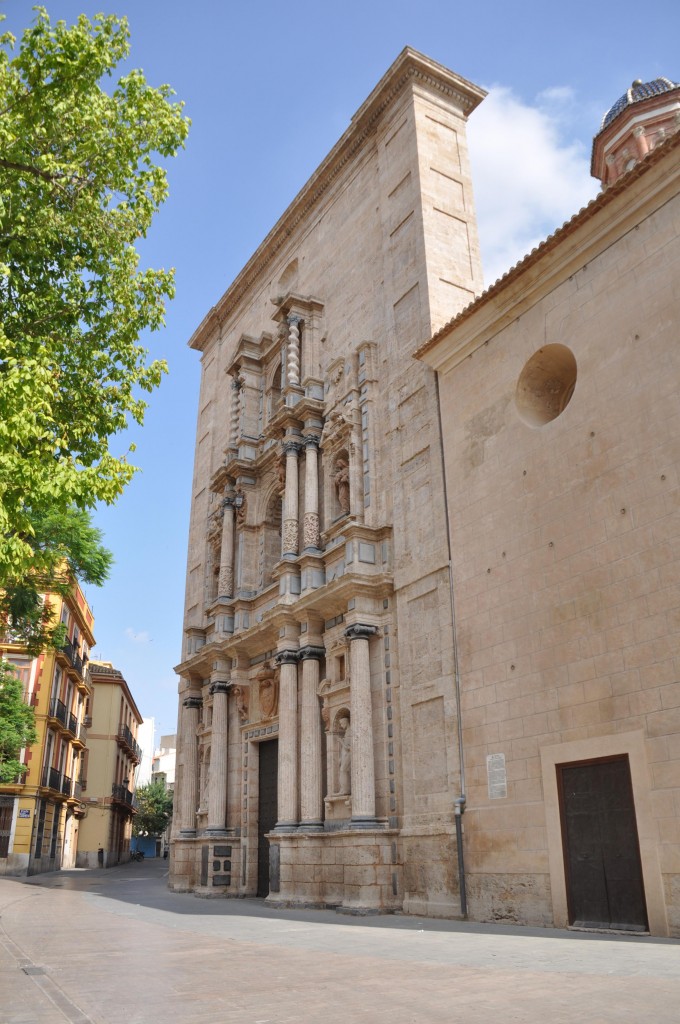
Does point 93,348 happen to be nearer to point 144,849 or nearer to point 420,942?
point 420,942

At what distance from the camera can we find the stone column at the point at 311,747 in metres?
15.6

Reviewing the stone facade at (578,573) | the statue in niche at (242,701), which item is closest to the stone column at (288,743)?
the statue in niche at (242,701)

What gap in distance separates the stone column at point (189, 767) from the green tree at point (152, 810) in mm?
50213

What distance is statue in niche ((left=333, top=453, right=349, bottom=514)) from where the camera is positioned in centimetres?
1755

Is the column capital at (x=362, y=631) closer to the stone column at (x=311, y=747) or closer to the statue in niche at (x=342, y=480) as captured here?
the stone column at (x=311, y=747)

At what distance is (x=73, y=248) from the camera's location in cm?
1096

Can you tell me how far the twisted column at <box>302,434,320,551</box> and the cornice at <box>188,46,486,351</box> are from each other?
7.94 m

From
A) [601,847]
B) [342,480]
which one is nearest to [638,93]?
[342,480]

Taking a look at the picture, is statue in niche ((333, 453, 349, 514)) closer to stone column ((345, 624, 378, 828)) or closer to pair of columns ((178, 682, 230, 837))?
stone column ((345, 624, 378, 828))

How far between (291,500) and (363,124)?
968 centimetres

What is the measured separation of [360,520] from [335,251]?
8.34 meters

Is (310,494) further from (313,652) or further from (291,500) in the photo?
(313,652)

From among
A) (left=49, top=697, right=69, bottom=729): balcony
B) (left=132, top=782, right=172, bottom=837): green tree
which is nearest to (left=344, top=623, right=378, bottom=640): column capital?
(left=49, top=697, right=69, bottom=729): balcony

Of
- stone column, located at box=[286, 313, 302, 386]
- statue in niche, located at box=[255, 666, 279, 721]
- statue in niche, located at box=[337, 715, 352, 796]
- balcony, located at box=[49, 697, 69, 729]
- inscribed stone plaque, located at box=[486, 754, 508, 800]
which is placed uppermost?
stone column, located at box=[286, 313, 302, 386]
